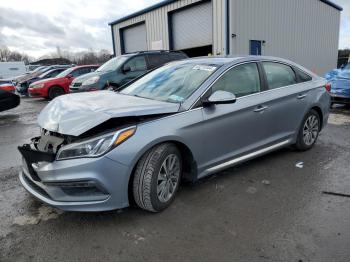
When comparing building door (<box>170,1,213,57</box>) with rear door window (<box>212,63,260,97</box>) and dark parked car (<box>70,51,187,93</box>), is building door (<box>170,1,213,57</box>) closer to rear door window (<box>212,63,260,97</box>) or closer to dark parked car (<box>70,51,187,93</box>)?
dark parked car (<box>70,51,187,93</box>)

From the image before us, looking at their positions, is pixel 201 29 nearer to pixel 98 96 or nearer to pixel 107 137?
pixel 98 96

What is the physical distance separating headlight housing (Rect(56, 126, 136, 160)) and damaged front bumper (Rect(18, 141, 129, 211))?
0.05 m

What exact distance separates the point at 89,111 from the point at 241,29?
11928mm

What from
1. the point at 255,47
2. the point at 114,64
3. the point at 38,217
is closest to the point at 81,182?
the point at 38,217

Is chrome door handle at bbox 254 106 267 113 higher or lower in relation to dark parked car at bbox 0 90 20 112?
higher

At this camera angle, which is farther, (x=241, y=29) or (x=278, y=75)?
(x=241, y=29)

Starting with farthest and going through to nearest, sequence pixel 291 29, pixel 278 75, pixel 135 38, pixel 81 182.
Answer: pixel 135 38 → pixel 291 29 → pixel 278 75 → pixel 81 182

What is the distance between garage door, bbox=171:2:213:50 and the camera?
14.5 meters

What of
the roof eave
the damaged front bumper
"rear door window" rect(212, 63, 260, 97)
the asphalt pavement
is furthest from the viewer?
the roof eave

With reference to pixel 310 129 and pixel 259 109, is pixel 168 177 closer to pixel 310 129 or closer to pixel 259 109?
pixel 259 109

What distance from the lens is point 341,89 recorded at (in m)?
9.02

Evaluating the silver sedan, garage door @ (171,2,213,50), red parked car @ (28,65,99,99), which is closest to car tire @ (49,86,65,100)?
red parked car @ (28,65,99,99)

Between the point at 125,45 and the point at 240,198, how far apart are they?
60.9ft

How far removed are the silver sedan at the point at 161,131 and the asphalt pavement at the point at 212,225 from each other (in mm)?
271
